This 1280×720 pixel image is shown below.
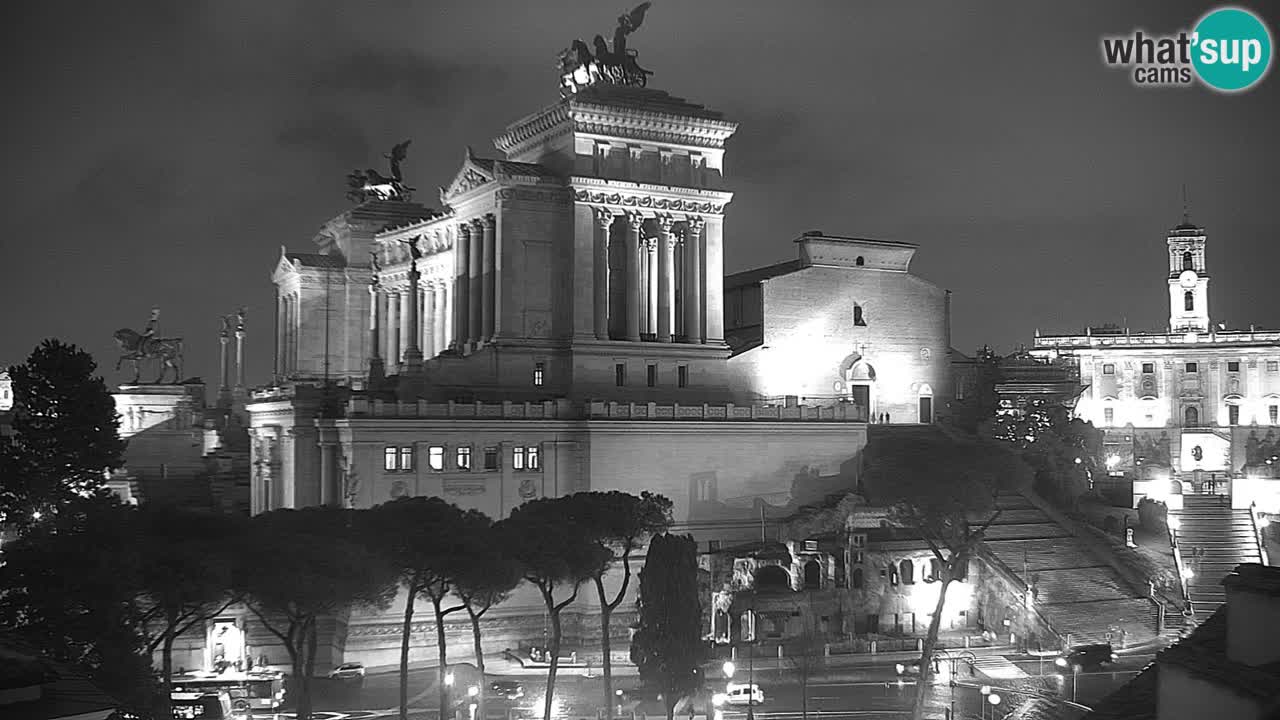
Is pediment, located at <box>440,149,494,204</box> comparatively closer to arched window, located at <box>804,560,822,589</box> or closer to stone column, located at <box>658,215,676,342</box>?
stone column, located at <box>658,215,676,342</box>

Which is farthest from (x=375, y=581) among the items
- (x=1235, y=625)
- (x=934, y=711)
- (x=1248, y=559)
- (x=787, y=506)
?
(x=1248, y=559)

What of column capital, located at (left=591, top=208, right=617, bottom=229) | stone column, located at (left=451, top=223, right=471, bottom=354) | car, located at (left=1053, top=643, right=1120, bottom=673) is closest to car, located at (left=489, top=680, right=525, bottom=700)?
car, located at (left=1053, top=643, right=1120, bottom=673)

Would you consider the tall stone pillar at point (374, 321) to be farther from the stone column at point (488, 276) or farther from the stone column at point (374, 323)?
the stone column at point (488, 276)

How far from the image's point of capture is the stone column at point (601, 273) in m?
86.5

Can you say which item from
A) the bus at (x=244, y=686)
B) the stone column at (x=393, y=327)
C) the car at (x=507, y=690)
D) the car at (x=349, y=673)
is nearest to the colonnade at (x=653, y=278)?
the stone column at (x=393, y=327)

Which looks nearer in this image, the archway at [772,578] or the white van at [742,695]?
the white van at [742,695]

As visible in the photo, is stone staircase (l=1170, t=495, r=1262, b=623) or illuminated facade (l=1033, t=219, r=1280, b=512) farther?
illuminated facade (l=1033, t=219, r=1280, b=512)

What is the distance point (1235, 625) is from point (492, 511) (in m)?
61.6

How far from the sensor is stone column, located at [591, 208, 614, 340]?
284 feet

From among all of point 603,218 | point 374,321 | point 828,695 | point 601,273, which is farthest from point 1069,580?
point 374,321

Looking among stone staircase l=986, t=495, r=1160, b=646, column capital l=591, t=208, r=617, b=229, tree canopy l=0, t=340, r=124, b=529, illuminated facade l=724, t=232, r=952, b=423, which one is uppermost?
column capital l=591, t=208, r=617, b=229

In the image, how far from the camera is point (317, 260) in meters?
112

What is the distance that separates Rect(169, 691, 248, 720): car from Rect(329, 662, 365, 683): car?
796cm

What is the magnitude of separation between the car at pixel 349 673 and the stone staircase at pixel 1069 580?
3597cm
